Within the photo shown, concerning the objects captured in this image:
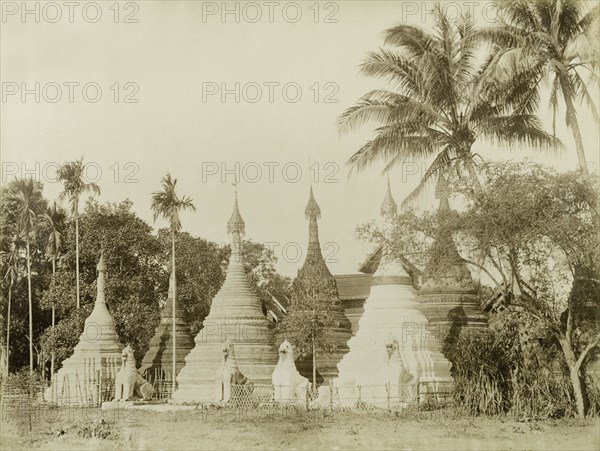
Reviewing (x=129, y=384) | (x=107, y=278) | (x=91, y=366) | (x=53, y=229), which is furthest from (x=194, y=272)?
(x=129, y=384)

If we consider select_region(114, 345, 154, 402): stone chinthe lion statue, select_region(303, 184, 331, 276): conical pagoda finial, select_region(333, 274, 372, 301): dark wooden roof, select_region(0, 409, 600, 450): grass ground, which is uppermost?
select_region(303, 184, 331, 276): conical pagoda finial

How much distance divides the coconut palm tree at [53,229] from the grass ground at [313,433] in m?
22.1

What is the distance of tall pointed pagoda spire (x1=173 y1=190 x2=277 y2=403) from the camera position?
3244cm

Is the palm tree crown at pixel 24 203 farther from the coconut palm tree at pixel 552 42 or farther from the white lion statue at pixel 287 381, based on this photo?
the coconut palm tree at pixel 552 42

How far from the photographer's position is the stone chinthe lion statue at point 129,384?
28625 mm

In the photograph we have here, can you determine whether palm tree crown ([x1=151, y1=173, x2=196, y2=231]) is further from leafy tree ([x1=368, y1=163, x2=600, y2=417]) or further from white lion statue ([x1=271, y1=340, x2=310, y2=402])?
leafy tree ([x1=368, y1=163, x2=600, y2=417])

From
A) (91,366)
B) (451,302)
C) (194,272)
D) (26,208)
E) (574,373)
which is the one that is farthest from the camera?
(194,272)

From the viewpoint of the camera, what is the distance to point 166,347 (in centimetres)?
3781

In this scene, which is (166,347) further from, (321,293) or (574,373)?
(574,373)

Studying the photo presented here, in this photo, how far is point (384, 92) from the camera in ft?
79.7

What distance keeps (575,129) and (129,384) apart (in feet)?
52.2

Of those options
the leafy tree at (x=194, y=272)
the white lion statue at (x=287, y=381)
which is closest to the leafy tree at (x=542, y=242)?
the white lion statue at (x=287, y=381)

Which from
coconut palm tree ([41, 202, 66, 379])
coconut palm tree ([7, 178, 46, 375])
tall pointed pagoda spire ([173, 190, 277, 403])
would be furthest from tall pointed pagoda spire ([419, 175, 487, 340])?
coconut palm tree ([41, 202, 66, 379])

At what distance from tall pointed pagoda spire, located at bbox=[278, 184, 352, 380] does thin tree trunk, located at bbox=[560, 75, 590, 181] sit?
15.8 m
